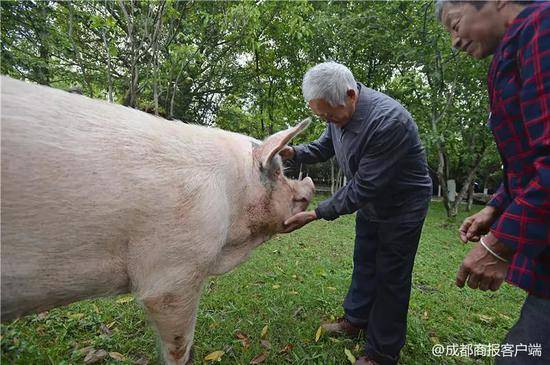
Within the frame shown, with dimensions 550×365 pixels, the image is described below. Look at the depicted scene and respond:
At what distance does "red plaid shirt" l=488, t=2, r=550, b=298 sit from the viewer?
132cm

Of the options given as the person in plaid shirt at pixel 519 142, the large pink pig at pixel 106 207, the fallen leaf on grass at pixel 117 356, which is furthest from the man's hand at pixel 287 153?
the fallen leaf on grass at pixel 117 356

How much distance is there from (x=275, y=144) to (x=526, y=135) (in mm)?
1560

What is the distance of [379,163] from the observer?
259 centimetres

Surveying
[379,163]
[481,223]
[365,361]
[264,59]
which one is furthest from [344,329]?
[264,59]

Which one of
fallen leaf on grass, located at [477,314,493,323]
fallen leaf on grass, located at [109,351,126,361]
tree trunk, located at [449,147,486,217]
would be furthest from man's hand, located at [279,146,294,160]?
tree trunk, located at [449,147,486,217]

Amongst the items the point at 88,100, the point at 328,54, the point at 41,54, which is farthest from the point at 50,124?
the point at 328,54

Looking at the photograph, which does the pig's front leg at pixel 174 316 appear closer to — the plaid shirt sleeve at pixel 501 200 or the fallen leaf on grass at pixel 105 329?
the fallen leaf on grass at pixel 105 329

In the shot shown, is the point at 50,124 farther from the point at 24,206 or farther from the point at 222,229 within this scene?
the point at 222,229

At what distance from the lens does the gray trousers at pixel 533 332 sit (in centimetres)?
151

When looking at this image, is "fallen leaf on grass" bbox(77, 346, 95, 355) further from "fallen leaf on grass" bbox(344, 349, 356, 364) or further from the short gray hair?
the short gray hair

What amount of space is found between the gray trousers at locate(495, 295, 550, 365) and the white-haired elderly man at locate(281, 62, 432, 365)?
3.93 feet

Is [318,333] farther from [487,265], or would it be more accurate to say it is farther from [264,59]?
[264,59]

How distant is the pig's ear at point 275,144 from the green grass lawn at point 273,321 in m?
1.62

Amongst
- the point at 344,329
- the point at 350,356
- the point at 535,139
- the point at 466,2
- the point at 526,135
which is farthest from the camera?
the point at 344,329
